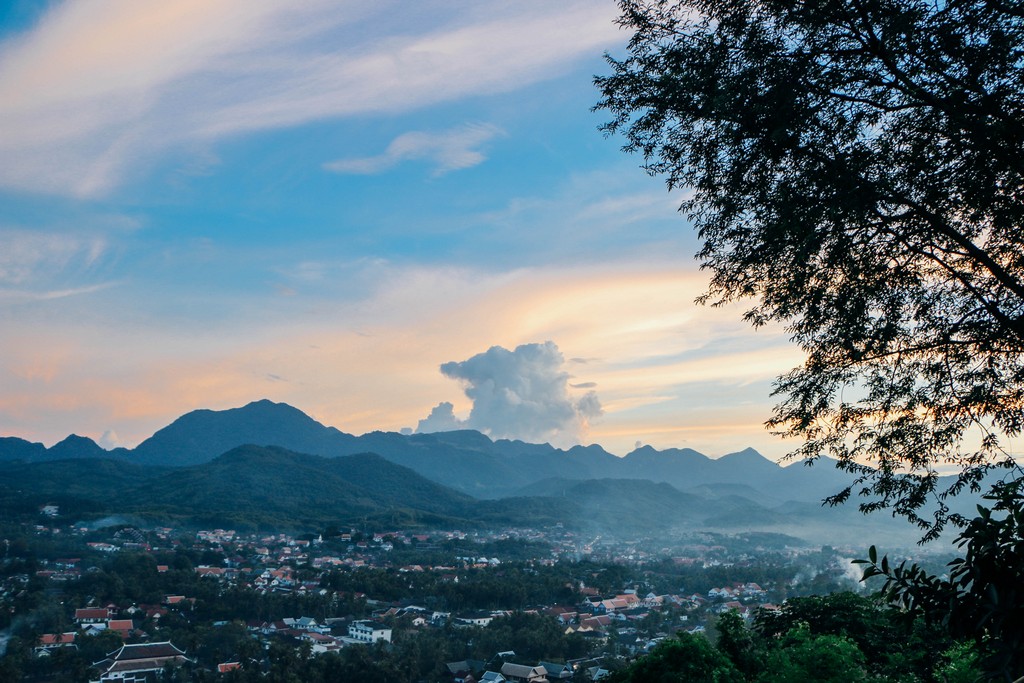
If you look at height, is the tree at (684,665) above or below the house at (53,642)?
above

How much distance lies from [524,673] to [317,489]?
84436mm

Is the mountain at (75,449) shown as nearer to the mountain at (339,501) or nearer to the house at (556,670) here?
the mountain at (339,501)

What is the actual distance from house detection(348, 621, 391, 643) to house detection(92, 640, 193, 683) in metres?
6.99

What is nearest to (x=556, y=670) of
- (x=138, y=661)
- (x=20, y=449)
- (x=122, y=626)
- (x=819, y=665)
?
(x=138, y=661)

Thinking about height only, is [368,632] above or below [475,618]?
above

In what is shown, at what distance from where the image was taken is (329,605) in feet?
126

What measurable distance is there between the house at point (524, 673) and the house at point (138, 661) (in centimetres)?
1083

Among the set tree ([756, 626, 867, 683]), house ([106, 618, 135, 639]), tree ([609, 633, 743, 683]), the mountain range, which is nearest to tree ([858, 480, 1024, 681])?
tree ([756, 626, 867, 683])

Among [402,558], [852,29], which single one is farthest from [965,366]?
[402,558]

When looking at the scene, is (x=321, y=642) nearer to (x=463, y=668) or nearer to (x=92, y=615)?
(x=463, y=668)

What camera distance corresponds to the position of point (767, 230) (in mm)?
4070

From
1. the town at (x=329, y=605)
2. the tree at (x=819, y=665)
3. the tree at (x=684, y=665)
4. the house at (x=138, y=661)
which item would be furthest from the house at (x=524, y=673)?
the tree at (x=819, y=665)

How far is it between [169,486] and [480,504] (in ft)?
134

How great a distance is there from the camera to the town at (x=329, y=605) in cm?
2500
